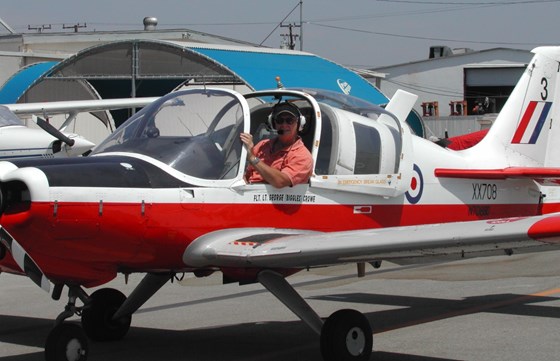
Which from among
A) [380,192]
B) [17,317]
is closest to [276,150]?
[380,192]

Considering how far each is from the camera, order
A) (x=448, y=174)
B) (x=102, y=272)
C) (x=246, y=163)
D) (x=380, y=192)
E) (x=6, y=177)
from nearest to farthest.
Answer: (x=6, y=177) → (x=102, y=272) → (x=246, y=163) → (x=380, y=192) → (x=448, y=174)

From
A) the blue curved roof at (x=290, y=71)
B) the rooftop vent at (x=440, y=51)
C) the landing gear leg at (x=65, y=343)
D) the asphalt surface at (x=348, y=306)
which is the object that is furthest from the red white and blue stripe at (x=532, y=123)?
the rooftop vent at (x=440, y=51)

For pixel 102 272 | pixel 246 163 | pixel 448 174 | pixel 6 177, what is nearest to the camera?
pixel 6 177

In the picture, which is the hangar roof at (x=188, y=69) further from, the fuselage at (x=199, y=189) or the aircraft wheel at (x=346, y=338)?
the aircraft wheel at (x=346, y=338)

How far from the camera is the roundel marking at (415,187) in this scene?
8.41 m

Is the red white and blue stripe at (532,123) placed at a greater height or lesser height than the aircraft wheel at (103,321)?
greater

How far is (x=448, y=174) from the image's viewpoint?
8703 mm

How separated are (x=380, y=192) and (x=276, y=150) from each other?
3.21 ft

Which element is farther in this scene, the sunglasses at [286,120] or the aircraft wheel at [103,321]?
the aircraft wheel at [103,321]

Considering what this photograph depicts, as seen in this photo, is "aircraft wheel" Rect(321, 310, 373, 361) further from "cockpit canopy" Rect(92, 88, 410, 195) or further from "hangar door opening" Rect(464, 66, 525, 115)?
"hangar door opening" Rect(464, 66, 525, 115)

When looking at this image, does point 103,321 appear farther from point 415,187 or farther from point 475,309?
point 475,309

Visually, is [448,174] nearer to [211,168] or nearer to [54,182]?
[211,168]

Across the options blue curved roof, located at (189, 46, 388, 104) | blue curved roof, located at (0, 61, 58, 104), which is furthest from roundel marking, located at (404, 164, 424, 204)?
blue curved roof, located at (0, 61, 58, 104)

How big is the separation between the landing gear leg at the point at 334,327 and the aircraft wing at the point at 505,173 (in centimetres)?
192
